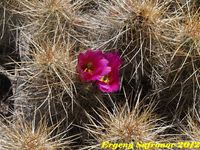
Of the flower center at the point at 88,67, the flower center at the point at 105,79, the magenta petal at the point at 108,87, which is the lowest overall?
the magenta petal at the point at 108,87

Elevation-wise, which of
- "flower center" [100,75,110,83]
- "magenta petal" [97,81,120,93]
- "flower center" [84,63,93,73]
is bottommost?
"magenta petal" [97,81,120,93]

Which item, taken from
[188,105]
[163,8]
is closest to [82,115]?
[188,105]

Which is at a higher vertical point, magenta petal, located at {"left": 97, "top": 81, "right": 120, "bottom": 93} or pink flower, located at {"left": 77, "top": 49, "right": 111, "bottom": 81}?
pink flower, located at {"left": 77, "top": 49, "right": 111, "bottom": 81}

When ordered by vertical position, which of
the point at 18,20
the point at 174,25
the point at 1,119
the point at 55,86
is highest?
the point at 174,25

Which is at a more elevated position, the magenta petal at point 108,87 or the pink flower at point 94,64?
the pink flower at point 94,64

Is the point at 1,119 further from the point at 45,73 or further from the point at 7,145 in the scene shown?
the point at 45,73
